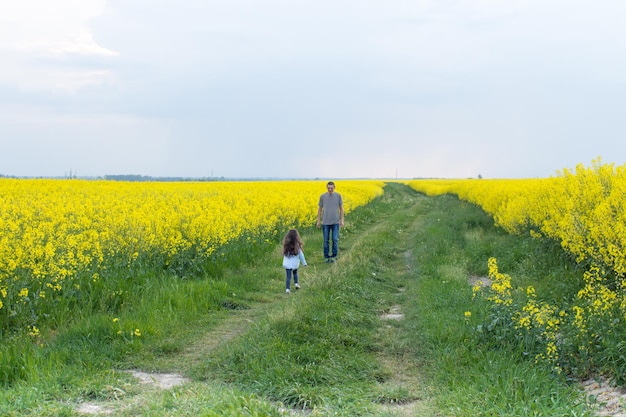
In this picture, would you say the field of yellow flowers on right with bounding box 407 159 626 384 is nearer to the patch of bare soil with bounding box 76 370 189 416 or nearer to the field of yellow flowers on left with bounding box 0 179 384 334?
the patch of bare soil with bounding box 76 370 189 416

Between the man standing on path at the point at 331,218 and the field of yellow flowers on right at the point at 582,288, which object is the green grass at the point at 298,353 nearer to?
the field of yellow flowers on right at the point at 582,288

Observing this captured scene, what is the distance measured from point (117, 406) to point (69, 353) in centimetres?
167

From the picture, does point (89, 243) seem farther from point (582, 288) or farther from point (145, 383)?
point (582, 288)

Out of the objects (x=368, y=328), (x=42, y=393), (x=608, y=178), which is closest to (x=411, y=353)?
(x=368, y=328)

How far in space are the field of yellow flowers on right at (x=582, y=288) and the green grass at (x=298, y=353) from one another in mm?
323

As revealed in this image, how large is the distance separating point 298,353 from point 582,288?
15.0 feet

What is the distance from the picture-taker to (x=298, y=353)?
6.09 meters

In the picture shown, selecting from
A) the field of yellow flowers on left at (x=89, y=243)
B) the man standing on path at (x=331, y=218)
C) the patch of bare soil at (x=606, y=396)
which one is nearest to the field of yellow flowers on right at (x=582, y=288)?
the patch of bare soil at (x=606, y=396)

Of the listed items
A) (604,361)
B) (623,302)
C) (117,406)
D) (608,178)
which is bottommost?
(117,406)

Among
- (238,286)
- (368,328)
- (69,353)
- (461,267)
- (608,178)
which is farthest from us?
(461,267)

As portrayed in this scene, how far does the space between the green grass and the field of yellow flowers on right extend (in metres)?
0.32

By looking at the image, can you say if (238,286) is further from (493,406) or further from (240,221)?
(493,406)

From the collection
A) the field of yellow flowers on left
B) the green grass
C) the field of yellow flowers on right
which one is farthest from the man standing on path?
the field of yellow flowers on right

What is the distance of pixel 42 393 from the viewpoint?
509cm
